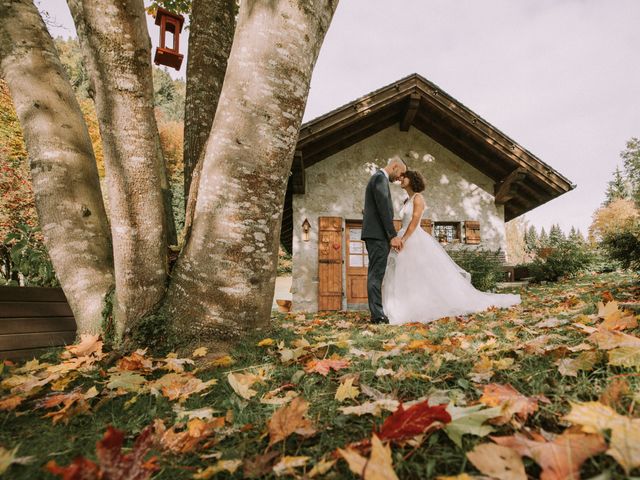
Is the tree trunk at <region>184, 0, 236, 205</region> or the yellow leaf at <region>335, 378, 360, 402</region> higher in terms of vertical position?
the tree trunk at <region>184, 0, 236, 205</region>

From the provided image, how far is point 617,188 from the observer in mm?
38250

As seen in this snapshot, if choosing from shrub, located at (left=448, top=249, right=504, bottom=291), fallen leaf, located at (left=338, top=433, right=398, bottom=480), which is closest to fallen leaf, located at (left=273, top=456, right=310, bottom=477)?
fallen leaf, located at (left=338, top=433, right=398, bottom=480)

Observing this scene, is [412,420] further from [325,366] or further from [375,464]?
[325,366]

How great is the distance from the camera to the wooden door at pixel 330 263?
7594 millimetres

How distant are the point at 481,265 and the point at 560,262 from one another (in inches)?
149

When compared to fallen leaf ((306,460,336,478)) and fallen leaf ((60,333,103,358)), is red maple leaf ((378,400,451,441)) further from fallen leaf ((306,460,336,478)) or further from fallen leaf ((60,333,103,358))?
fallen leaf ((60,333,103,358))

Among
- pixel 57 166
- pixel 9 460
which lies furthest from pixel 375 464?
pixel 57 166

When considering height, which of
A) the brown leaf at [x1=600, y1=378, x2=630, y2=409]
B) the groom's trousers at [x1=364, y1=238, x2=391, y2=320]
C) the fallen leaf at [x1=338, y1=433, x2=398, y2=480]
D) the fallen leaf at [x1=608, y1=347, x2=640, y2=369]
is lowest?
the fallen leaf at [x1=338, y1=433, x2=398, y2=480]

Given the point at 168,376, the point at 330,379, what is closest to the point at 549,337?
the point at 330,379

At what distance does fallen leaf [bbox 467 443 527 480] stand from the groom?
3069 mm

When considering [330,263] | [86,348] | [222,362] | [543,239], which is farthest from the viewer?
[543,239]

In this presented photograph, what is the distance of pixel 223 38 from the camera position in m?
3.23

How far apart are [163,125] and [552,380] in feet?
123

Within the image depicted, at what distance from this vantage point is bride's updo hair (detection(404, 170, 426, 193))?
4.26 meters
